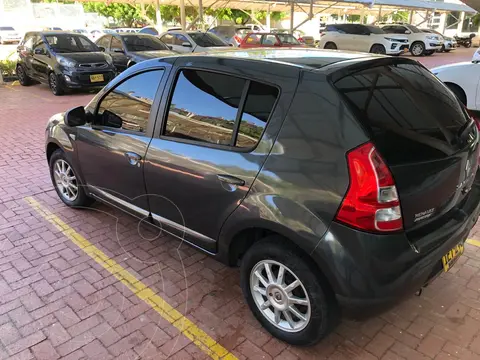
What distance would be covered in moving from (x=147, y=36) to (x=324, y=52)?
39.7ft

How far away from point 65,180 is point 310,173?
306cm

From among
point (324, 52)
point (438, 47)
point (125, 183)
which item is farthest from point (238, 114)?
point (438, 47)

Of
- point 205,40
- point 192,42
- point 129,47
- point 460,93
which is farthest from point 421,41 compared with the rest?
point 460,93

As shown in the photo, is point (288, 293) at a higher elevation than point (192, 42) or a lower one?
lower

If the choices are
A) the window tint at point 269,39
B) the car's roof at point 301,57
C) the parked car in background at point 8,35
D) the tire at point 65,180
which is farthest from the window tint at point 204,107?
the parked car in background at point 8,35

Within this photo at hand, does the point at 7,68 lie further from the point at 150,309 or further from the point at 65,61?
the point at 150,309

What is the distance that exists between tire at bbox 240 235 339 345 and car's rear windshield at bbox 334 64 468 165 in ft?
2.51

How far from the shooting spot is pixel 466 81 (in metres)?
6.62

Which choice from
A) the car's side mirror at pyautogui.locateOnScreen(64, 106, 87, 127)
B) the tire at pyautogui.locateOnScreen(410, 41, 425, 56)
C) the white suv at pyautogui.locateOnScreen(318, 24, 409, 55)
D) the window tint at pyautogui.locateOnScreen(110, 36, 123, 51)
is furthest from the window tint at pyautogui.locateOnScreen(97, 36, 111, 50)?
the tire at pyautogui.locateOnScreen(410, 41, 425, 56)

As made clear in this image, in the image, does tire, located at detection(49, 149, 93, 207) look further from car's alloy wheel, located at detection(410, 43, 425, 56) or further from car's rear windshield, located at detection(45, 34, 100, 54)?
car's alloy wheel, located at detection(410, 43, 425, 56)

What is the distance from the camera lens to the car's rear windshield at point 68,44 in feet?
38.1

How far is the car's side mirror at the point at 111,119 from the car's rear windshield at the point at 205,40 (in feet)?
38.5

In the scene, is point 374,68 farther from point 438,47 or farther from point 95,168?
point 438,47

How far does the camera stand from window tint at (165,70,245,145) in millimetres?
2555
